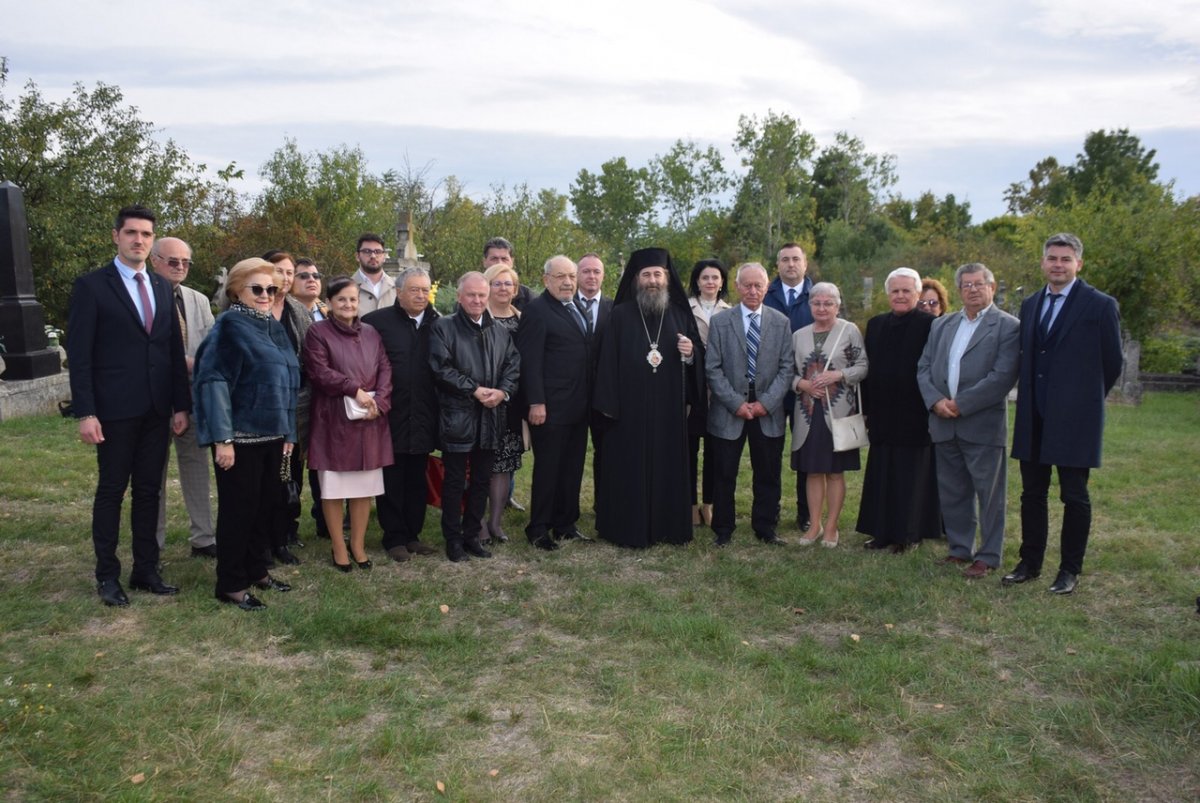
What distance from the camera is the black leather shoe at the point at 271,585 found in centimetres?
565

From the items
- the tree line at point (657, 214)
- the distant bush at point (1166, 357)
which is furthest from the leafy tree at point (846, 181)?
the distant bush at point (1166, 357)

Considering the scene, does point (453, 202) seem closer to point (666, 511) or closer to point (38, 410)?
point (38, 410)

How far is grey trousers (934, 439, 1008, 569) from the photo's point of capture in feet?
20.1

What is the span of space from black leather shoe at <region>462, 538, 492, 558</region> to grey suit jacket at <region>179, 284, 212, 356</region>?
→ 2250 mm

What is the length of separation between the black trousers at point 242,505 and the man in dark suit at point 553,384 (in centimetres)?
197

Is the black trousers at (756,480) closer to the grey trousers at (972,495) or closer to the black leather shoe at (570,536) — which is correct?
the black leather shoe at (570,536)

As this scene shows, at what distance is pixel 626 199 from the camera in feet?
221

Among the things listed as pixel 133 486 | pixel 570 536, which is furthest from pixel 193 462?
pixel 570 536

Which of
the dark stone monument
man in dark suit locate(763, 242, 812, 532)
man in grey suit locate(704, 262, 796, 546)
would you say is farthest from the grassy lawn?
the dark stone monument

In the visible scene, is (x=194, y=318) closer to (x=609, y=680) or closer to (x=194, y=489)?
(x=194, y=489)

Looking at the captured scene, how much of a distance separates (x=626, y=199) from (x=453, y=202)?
29286 millimetres

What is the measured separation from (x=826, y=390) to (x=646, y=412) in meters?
1.34

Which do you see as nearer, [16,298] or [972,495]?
[972,495]

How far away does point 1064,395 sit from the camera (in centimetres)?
566
